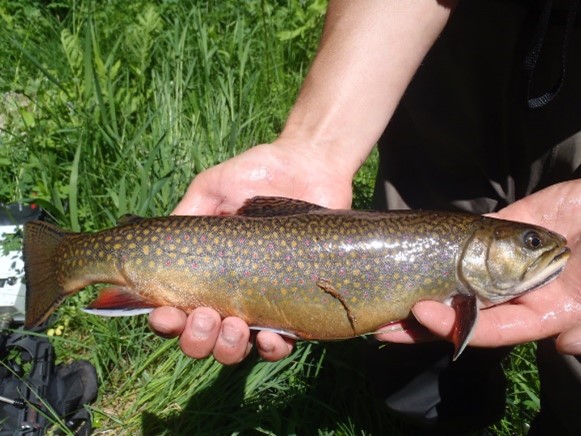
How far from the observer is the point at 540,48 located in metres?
2.55

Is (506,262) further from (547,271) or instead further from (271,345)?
(271,345)

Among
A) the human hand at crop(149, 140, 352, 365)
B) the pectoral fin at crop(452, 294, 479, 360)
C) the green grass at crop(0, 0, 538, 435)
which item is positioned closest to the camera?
the pectoral fin at crop(452, 294, 479, 360)

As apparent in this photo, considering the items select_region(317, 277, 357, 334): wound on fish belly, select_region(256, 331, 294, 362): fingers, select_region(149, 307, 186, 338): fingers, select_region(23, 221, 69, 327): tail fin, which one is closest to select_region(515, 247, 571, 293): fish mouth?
select_region(317, 277, 357, 334): wound on fish belly

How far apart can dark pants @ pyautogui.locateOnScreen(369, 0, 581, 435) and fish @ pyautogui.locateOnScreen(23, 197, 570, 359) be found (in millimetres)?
457

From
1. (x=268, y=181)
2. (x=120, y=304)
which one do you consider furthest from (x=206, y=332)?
(x=268, y=181)

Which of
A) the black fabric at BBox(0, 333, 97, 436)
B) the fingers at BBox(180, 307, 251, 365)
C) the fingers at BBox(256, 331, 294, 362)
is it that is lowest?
the black fabric at BBox(0, 333, 97, 436)

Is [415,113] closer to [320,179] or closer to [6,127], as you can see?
[320,179]

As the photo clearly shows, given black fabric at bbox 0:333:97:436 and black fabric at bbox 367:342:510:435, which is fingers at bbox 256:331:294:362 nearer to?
black fabric at bbox 367:342:510:435

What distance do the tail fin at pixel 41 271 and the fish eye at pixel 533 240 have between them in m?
2.25

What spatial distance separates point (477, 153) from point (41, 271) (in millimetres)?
2338

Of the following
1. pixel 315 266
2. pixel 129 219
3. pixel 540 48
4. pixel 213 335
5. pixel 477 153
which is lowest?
pixel 213 335

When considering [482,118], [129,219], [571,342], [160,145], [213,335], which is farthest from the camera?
[160,145]

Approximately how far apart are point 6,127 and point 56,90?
0.54 meters

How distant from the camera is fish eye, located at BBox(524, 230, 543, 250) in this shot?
2.72 metres
